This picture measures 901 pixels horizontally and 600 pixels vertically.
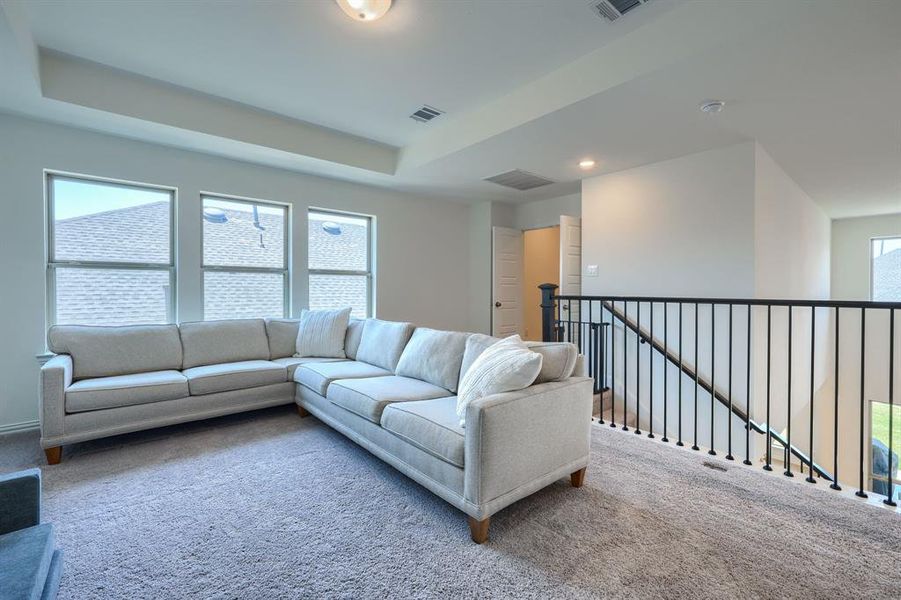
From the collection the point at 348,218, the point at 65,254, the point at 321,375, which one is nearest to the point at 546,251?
the point at 348,218

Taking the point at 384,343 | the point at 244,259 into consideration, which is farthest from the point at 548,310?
the point at 244,259

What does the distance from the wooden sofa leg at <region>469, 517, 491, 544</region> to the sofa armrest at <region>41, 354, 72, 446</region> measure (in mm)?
2785

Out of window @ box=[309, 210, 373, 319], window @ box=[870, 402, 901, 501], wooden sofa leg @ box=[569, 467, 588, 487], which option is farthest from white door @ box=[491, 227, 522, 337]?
window @ box=[870, 402, 901, 501]

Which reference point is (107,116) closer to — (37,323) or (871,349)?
(37,323)

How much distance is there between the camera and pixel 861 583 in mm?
1486

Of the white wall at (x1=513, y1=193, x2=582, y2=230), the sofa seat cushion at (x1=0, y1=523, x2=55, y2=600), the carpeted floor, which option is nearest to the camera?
the sofa seat cushion at (x1=0, y1=523, x2=55, y2=600)

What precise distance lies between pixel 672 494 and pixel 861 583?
0.73m

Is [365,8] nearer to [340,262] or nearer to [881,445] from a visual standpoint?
[340,262]

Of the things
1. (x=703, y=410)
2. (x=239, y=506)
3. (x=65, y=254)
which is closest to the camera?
(x=239, y=506)

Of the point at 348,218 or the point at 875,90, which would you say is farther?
the point at 348,218

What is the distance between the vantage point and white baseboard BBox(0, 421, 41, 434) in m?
3.11

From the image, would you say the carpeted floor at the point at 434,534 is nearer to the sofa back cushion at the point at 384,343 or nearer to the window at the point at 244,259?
the sofa back cushion at the point at 384,343

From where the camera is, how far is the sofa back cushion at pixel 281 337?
4.04 metres

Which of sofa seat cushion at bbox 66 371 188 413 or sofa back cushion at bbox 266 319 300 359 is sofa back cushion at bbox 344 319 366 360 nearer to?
sofa back cushion at bbox 266 319 300 359
